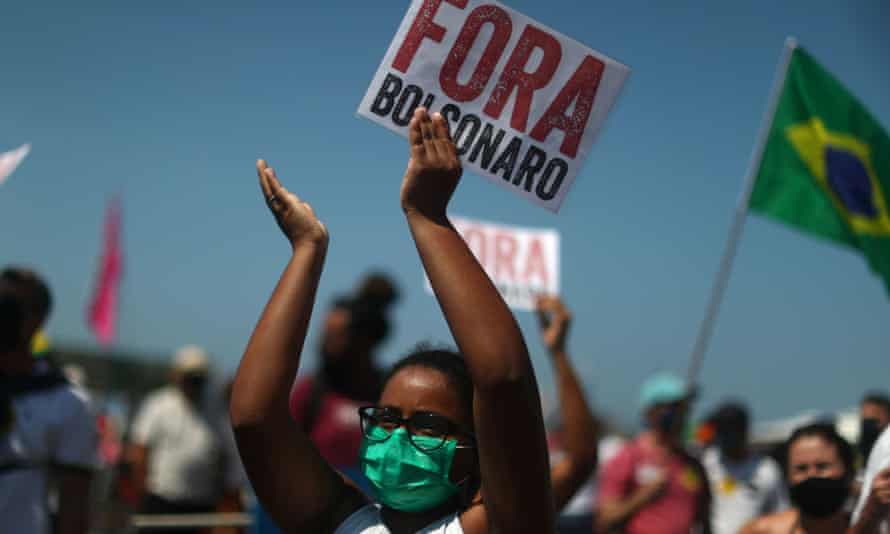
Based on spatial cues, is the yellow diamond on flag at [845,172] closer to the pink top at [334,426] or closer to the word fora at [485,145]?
the pink top at [334,426]

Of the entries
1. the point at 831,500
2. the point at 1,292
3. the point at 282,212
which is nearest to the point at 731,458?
the point at 831,500

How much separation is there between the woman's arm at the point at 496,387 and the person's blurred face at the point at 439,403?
1.09 feet

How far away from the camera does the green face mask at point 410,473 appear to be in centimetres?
226

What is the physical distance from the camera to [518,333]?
189cm

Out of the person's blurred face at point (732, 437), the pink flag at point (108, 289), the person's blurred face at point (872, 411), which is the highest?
the person's blurred face at point (872, 411)

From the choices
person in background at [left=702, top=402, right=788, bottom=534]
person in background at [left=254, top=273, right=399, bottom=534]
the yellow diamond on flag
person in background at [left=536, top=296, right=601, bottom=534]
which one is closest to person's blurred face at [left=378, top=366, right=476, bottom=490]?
person in background at [left=536, top=296, right=601, bottom=534]

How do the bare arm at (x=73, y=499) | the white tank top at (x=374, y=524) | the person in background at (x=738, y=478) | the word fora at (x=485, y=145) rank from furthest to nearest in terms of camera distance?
1. the person in background at (x=738, y=478)
2. the bare arm at (x=73, y=499)
3. the word fora at (x=485, y=145)
4. the white tank top at (x=374, y=524)

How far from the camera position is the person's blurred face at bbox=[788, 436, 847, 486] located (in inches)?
163

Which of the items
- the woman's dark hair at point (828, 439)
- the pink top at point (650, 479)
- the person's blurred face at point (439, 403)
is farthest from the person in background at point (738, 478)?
the person's blurred face at point (439, 403)

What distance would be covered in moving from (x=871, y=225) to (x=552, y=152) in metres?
3.84

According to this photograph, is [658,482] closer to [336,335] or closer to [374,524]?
[336,335]

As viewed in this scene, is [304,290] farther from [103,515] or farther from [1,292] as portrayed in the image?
[103,515]

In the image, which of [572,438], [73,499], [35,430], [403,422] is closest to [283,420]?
[403,422]

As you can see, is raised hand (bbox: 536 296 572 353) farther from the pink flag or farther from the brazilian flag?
the pink flag
